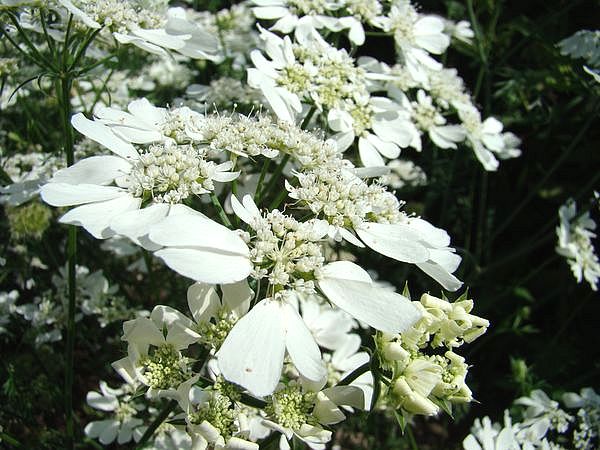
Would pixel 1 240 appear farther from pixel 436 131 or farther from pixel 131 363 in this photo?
pixel 436 131

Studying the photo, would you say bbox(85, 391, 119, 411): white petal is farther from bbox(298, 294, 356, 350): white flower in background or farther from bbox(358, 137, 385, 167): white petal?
bbox(358, 137, 385, 167): white petal

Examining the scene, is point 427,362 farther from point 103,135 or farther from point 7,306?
point 7,306

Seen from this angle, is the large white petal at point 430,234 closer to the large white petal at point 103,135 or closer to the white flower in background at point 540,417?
the large white petal at point 103,135

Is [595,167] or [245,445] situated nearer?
[245,445]

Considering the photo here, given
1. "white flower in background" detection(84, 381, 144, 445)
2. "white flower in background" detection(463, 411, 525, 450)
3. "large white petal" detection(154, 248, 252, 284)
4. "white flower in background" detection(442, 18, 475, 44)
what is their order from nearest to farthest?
"large white petal" detection(154, 248, 252, 284), "white flower in background" detection(463, 411, 525, 450), "white flower in background" detection(84, 381, 144, 445), "white flower in background" detection(442, 18, 475, 44)

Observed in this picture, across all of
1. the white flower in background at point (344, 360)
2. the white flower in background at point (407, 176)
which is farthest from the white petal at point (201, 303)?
the white flower in background at point (407, 176)

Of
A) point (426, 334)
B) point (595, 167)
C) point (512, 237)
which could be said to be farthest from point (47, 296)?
point (595, 167)

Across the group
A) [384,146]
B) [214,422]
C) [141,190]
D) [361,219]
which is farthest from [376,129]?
[214,422]

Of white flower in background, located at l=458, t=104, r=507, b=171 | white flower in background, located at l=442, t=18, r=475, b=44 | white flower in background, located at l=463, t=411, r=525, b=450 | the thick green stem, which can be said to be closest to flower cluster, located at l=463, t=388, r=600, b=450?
white flower in background, located at l=463, t=411, r=525, b=450
